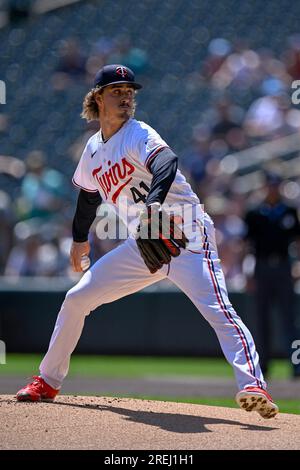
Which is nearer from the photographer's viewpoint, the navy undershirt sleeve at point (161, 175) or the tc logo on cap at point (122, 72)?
the navy undershirt sleeve at point (161, 175)

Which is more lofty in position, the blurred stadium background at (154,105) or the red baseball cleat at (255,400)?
the blurred stadium background at (154,105)

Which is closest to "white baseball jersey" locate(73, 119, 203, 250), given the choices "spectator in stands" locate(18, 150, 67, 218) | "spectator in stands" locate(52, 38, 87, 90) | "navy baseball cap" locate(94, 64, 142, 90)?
"navy baseball cap" locate(94, 64, 142, 90)

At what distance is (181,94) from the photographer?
15062 mm

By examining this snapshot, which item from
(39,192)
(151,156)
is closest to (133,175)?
(151,156)

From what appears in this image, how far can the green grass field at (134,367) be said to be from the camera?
400 inches

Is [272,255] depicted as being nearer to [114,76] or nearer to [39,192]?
[39,192]

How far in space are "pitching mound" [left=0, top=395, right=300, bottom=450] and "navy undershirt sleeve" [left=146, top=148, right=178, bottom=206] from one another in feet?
3.86

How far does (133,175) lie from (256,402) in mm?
1447

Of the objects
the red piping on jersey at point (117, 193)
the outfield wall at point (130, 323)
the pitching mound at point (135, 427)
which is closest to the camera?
the pitching mound at point (135, 427)

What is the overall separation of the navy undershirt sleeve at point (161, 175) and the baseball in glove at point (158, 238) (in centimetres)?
7

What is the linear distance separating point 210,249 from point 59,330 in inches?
40.3

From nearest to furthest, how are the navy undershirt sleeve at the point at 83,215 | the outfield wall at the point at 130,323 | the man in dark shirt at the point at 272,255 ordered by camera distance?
the navy undershirt sleeve at the point at 83,215 < the man in dark shirt at the point at 272,255 < the outfield wall at the point at 130,323

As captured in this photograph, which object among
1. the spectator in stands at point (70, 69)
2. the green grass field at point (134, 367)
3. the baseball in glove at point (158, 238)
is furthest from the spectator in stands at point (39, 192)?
the baseball in glove at point (158, 238)

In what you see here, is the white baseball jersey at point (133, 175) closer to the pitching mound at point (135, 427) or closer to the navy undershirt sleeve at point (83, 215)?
the navy undershirt sleeve at point (83, 215)
